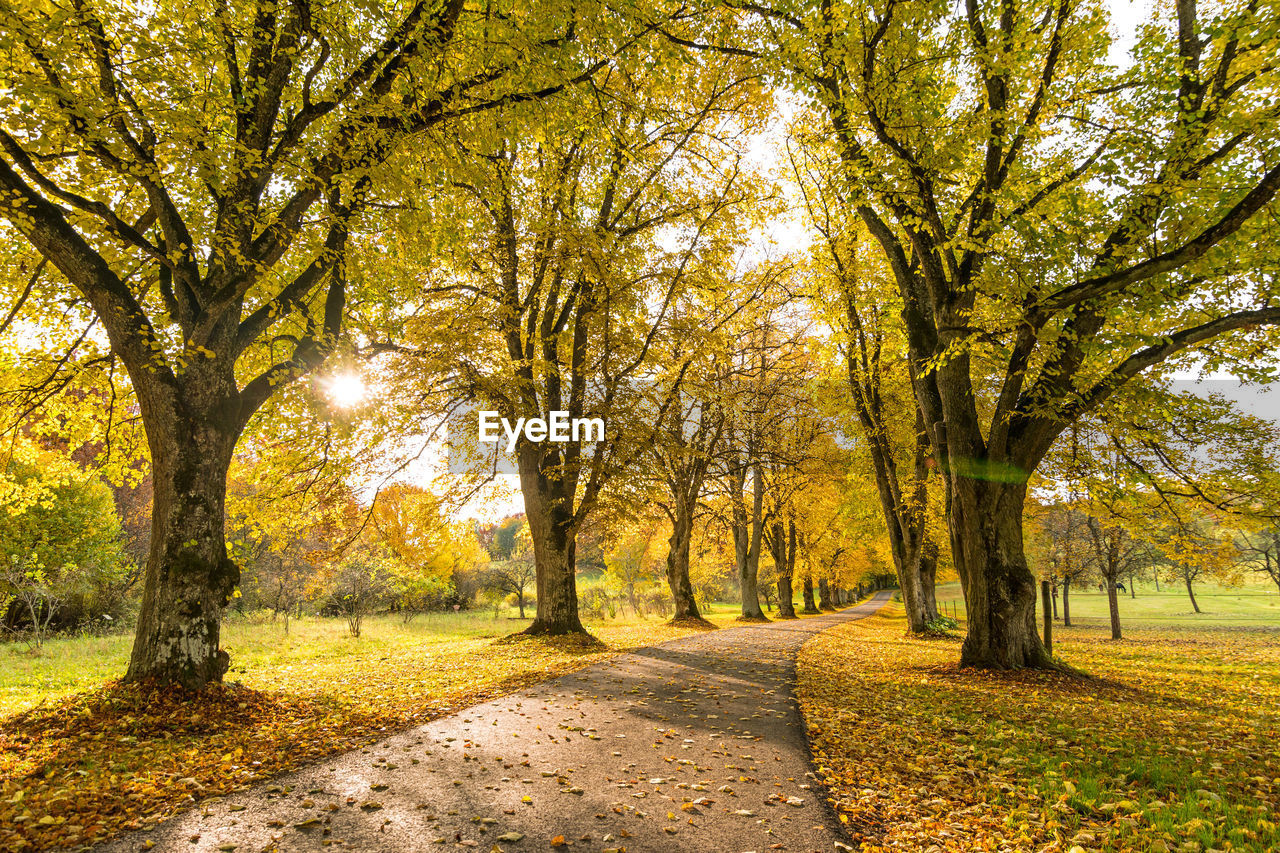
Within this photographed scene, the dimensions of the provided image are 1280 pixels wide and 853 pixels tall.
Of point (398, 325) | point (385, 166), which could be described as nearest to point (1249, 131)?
point (385, 166)

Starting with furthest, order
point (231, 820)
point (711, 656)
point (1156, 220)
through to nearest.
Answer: point (711, 656)
point (1156, 220)
point (231, 820)

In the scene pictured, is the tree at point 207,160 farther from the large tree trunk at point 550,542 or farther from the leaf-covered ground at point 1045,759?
the leaf-covered ground at point 1045,759

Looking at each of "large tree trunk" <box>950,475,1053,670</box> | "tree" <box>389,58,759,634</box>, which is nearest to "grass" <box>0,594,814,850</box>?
"tree" <box>389,58,759,634</box>

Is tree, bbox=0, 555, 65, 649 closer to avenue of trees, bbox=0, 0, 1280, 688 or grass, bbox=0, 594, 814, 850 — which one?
avenue of trees, bbox=0, 0, 1280, 688

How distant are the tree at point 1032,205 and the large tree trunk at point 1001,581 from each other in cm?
3

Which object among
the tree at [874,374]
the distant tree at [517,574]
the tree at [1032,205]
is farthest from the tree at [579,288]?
the distant tree at [517,574]

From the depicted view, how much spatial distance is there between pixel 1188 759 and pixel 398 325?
1328 cm

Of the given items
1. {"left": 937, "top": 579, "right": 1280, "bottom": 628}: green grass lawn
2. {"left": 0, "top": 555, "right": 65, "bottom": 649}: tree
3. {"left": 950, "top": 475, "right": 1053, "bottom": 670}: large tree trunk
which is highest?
{"left": 950, "top": 475, "right": 1053, "bottom": 670}: large tree trunk

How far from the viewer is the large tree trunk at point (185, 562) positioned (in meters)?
6.48

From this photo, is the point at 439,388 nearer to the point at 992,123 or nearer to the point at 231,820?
the point at 231,820

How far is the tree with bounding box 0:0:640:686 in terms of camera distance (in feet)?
19.3

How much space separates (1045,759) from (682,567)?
1602 centimetres

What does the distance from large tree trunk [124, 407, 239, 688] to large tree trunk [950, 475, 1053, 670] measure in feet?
36.3

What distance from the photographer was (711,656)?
38.7 feet
